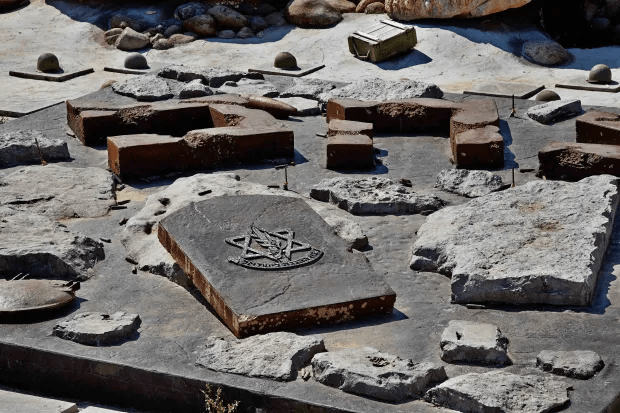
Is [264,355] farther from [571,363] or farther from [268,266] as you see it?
[571,363]

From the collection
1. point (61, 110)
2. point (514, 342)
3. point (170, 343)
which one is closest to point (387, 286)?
point (514, 342)

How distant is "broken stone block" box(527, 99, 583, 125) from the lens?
37.6 feet

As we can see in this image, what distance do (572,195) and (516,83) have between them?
6204 millimetres

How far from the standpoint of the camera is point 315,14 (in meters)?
17.6

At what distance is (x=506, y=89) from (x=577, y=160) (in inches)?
176

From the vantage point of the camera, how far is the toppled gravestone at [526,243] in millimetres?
7121

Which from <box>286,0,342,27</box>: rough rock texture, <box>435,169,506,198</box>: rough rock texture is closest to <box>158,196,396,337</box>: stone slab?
<box>435,169,506,198</box>: rough rock texture

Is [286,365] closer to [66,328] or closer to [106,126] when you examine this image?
[66,328]

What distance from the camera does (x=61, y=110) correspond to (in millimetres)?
12594

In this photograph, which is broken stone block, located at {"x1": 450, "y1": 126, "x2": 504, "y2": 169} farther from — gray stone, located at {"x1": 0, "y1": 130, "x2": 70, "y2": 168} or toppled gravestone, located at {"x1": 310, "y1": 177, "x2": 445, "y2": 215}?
gray stone, located at {"x1": 0, "y1": 130, "x2": 70, "y2": 168}

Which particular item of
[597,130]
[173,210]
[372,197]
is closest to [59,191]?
[173,210]

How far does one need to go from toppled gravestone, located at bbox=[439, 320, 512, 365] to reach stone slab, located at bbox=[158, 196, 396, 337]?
0.61 m

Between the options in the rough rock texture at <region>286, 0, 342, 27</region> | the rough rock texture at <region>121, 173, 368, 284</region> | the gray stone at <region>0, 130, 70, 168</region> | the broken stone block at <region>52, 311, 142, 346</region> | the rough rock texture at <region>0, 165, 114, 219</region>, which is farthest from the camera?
the rough rock texture at <region>286, 0, 342, 27</region>

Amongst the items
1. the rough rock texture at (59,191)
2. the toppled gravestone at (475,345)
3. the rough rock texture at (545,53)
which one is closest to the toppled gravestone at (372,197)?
the rough rock texture at (59,191)
